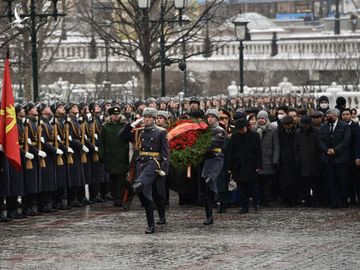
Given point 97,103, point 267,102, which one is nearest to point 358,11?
point 267,102

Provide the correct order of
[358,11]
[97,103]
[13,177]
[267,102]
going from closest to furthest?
[13,177], [97,103], [267,102], [358,11]

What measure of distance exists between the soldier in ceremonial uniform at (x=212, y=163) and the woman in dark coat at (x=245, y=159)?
1040mm

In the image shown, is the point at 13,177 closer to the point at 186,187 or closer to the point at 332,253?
the point at 186,187

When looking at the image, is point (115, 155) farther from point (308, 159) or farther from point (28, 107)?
point (308, 159)

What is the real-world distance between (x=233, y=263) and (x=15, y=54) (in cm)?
3545

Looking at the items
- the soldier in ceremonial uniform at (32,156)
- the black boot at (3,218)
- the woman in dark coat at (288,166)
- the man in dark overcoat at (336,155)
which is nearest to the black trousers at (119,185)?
the soldier in ceremonial uniform at (32,156)

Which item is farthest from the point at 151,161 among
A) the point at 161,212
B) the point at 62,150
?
the point at 62,150

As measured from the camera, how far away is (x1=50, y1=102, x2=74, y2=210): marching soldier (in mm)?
27609

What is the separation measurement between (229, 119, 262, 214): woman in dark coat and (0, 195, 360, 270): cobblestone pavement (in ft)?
1.30

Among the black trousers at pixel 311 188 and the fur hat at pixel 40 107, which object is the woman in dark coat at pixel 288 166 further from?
the fur hat at pixel 40 107

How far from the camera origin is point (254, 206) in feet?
89.6

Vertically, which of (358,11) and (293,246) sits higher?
(358,11)

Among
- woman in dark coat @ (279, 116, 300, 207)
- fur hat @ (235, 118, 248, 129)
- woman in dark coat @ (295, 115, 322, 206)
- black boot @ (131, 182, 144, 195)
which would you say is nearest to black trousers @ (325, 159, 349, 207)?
woman in dark coat @ (295, 115, 322, 206)

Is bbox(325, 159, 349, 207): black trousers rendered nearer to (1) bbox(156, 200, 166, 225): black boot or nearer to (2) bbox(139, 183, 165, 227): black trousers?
(1) bbox(156, 200, 166, 225): black boot
